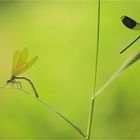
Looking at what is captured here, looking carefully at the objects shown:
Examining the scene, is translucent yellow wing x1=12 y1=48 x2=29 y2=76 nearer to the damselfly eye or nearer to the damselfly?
the damselfly

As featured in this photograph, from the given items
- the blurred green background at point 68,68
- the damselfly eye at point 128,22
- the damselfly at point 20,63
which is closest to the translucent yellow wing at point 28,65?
the damselfly at point 20,63

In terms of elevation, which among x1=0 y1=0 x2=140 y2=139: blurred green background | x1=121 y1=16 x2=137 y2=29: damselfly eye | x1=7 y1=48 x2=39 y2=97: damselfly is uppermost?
x1=121 y1=16 x2=137 y2=29: damselfly eye

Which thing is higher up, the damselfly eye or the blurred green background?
the damselfly eye

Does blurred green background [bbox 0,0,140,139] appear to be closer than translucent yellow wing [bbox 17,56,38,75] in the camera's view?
No

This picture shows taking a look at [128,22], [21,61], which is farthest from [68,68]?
[128,22]

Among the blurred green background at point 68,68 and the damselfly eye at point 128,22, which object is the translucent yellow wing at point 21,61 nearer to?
the damselfly eye at point 128,22

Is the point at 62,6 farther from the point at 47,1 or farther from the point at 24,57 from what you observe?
the point at 24,57

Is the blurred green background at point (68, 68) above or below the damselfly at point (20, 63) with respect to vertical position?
below

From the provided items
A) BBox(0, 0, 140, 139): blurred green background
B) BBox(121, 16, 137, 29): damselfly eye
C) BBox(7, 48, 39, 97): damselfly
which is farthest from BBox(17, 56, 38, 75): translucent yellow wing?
BBox(0, 0, 140, 139): blurred green background

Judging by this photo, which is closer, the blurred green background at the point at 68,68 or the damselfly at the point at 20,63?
the damselfly at the point at 20,63
